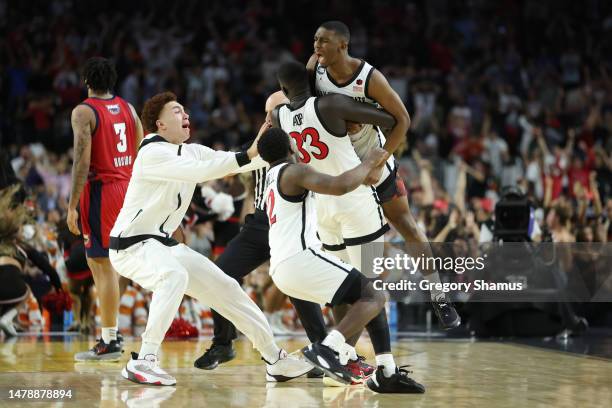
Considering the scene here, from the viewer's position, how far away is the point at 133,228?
22.8 feet

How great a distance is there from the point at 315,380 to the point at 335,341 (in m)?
1.08

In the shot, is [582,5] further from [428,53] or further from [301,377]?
[301,377]

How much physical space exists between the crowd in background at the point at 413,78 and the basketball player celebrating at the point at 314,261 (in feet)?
24.8

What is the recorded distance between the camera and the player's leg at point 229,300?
6871 mm

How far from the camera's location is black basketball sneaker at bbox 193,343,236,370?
7516mm

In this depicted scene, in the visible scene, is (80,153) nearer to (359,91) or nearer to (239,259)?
(239,259)

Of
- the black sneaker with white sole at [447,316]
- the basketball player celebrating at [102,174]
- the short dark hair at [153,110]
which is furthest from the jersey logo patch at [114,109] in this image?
the black sneaker with white sole at [447,316]

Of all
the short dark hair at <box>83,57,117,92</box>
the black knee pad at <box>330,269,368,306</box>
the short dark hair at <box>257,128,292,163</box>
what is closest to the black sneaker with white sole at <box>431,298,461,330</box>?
A: the black knee pad at <box>330,269,368,306</box>

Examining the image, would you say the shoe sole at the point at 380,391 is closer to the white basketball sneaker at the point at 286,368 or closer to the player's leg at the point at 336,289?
the player's leg at the point at 336,289

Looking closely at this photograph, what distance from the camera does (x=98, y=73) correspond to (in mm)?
8547

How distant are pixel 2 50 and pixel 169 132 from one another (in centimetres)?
1208

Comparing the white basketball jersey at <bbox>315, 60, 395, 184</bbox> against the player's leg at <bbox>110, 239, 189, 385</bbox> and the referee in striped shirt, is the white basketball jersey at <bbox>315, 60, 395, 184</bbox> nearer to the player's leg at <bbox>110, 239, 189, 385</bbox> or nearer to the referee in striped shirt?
the referee in striped shirt

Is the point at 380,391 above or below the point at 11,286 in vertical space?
below

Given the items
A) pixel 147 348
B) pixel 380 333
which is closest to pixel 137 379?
pixel 147 348
